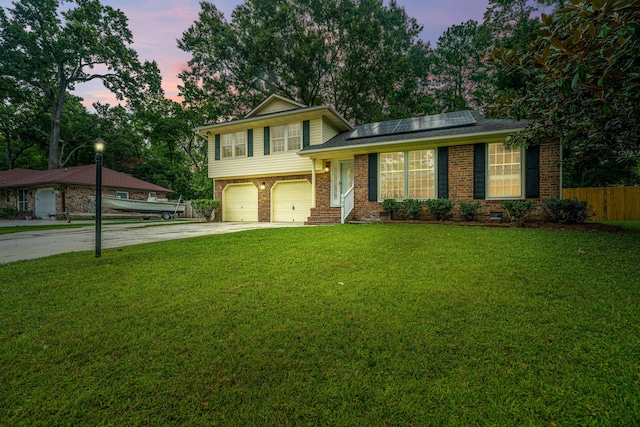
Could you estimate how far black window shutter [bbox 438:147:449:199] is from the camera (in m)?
9.33

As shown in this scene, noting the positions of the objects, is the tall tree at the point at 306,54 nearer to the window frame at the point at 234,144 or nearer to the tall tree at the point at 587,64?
the window frame at the point at 234,144

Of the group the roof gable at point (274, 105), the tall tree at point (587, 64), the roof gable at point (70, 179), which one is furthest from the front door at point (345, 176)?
the roof gable at point (70, 179)

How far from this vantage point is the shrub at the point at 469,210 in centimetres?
848

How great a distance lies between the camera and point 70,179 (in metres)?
17.6

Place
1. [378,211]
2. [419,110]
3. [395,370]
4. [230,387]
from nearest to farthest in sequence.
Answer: [230,387] < [395,370] < [378,211] < [419,110]

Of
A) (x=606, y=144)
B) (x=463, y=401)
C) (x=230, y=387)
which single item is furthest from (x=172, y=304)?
(x=606, y=144)

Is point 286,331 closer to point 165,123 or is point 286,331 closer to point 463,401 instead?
point 463,401

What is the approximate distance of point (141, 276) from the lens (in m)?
3.76

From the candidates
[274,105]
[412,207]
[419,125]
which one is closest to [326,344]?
[412,207]

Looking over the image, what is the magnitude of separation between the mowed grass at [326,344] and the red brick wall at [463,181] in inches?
187

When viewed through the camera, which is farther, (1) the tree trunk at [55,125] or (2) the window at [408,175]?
(1) the tree trunk at [55,125]

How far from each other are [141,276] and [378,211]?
7883 mm

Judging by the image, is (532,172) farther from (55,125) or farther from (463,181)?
(55,125)

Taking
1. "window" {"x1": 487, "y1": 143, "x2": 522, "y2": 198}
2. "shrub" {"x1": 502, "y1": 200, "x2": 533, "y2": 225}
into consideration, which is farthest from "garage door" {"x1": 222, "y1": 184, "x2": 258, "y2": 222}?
"shrub" {"x1": 502, "y1": 200, "x2": 533, "y2": 225}
